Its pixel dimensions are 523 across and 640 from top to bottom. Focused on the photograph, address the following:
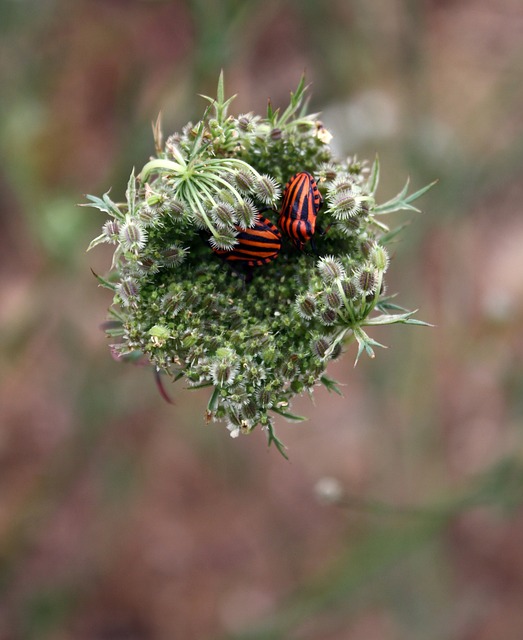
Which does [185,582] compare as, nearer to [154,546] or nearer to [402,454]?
[154,546]

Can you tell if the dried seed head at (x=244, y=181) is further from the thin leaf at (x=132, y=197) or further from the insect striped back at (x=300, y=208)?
the thin leaf at (x=132, y=197)

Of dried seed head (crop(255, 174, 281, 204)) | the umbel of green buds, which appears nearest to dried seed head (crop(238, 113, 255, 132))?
the umbel of green buds

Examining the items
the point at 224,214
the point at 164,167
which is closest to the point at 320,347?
the point at 224,214

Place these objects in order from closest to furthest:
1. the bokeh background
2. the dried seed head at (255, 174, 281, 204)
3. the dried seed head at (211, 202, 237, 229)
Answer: the dried seed head at (211, 202, 237, 229)
the dried seed head at (255, 174, 281, 204)
the bokeh background

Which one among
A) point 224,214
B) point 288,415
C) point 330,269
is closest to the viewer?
point 224,214

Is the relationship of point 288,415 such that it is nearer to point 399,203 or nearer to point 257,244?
point 257,244

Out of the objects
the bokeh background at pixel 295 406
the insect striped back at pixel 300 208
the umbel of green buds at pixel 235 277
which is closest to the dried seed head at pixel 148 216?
the umbel of green buds at pixel 235 277

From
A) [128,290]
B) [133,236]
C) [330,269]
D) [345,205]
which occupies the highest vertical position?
[345,205]

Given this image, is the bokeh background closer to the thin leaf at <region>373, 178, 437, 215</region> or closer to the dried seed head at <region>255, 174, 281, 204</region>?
the thin leaf at <region>373, 178, 437, 215</region>

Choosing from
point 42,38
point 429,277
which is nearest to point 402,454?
point 429,277

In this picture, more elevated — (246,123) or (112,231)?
(246,123)
